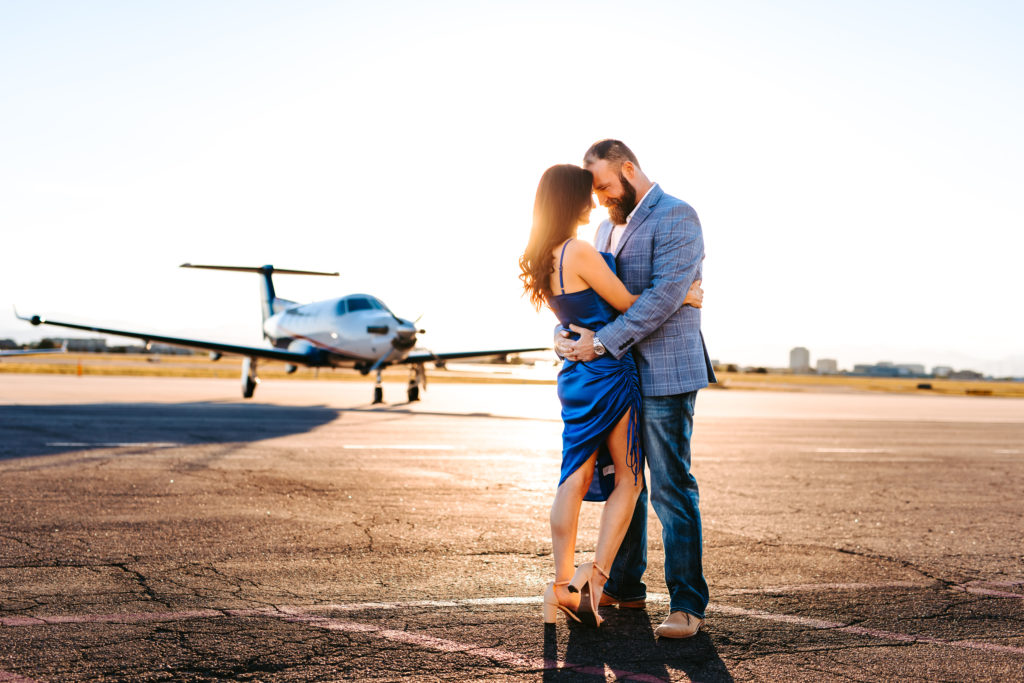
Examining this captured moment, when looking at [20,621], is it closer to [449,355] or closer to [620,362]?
[620,362]

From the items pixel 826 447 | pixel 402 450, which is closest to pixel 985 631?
pixel 402 450

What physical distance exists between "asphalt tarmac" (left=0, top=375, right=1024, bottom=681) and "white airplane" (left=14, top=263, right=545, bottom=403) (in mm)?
12187

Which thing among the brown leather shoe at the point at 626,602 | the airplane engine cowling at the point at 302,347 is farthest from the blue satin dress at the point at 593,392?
the airplane engine cowling at the point at 302,347

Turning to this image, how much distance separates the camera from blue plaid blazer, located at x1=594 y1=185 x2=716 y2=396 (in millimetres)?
3375

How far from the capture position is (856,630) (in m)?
3.38

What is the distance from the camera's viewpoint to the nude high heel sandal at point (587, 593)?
3.36 metres

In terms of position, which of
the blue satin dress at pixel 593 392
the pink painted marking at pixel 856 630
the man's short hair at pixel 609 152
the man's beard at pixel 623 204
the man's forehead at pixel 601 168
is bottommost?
the pink painted marking at pixel 856 630

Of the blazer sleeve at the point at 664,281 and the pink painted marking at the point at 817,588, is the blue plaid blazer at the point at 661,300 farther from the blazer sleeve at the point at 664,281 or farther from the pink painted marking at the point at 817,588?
the pink painted marking at the point at 817,588

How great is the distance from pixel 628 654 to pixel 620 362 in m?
A: 1.19

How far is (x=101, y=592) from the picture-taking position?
3.66 metres

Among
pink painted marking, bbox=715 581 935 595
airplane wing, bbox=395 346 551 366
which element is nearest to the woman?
pink painted marking, bbox=715 581 935 595

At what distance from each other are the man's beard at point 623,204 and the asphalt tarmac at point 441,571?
1.85 meters

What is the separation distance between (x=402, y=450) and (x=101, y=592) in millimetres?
6341

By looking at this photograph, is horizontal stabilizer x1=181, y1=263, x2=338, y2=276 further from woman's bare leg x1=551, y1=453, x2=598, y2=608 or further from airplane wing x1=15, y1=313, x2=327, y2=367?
woman's bare leg x1=551, y1=453, x2=598, y2=608
